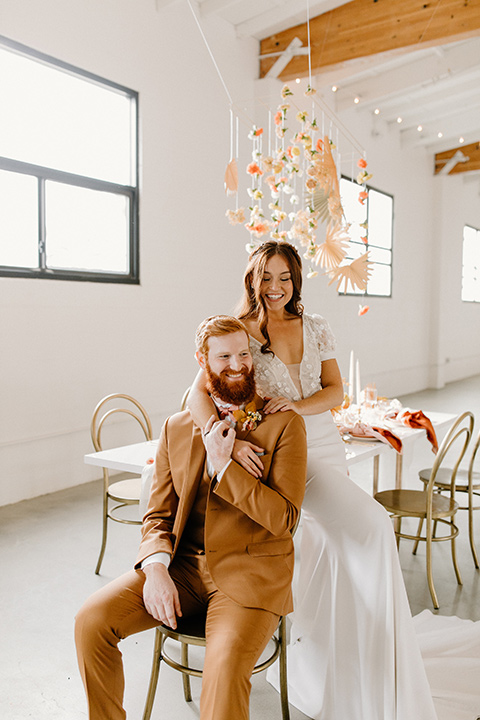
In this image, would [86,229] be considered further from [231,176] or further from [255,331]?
[255,331]

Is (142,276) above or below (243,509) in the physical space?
above

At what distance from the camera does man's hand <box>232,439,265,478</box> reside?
1828mm

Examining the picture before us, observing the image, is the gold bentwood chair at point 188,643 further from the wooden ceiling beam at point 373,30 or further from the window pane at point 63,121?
the wooden ceiling beam at point 373,30

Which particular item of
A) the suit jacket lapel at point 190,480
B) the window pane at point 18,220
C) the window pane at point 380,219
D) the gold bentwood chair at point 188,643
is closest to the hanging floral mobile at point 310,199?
the suit jacket lapel at point 190,480

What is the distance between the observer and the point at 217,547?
1809mm

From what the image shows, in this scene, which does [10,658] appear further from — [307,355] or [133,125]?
[133,125]

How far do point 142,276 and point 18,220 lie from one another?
48.1 inches

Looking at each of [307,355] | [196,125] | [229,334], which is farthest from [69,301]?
[229,334]

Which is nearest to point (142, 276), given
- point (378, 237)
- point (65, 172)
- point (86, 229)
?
point (86, 229)

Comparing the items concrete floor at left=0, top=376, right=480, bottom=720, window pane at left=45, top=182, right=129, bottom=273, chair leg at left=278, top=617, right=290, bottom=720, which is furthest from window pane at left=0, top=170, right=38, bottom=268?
chair leg at left=278, top=617, right=290, bottom=720

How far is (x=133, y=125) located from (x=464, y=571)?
164 inches

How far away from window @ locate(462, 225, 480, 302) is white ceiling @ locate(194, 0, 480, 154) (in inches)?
116

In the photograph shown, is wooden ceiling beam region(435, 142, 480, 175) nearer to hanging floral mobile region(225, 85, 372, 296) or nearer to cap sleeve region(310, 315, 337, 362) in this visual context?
hanging floral mobile region(225, 85, 372, 296)

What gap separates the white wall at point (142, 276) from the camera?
4492mm
